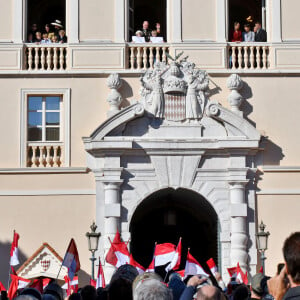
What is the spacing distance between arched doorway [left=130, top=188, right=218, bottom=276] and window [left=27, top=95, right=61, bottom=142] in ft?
11.8

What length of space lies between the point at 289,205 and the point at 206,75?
3.77 m

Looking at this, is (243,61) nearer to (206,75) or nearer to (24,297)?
(206,75)

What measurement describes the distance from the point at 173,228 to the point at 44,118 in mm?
5598

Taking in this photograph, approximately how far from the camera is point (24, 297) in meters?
11.2

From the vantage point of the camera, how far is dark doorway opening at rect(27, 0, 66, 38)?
3028 cm

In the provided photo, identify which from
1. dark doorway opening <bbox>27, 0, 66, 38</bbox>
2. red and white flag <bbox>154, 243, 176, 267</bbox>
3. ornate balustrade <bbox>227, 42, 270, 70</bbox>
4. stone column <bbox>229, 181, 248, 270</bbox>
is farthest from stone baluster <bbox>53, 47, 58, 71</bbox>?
red and white flag <bbox>154, 243, 176, 267</bbox>

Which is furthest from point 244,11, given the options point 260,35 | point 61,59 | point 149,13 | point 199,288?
point 199,288

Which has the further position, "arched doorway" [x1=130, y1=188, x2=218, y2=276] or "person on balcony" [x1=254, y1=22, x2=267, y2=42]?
"arched doorway" [x1=130, y1=188, x2=218, y2=276]

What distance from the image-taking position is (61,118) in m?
27.0

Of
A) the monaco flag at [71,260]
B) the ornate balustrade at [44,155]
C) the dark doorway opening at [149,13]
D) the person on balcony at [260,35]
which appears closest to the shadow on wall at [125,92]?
the ornate balustrade at [44,155]

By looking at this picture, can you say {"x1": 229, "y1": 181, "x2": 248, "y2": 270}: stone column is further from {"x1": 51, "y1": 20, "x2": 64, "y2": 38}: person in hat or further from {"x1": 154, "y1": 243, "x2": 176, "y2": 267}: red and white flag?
{"x1": 51, "y1": 20, "x2": 64, "y2": 38}: person in hat

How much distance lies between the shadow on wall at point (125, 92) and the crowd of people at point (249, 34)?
3108 mm

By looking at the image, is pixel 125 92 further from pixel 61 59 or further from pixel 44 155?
pixel 44 155

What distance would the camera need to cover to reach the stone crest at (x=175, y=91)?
2652cm
